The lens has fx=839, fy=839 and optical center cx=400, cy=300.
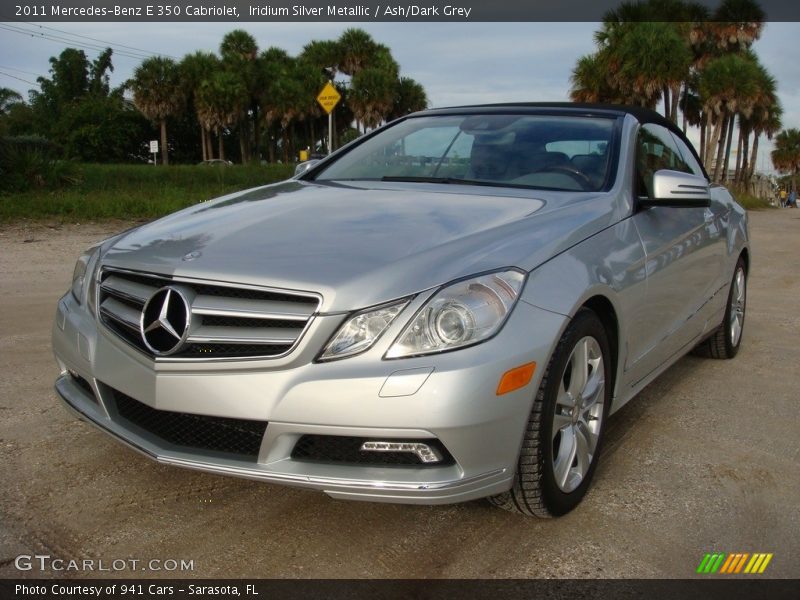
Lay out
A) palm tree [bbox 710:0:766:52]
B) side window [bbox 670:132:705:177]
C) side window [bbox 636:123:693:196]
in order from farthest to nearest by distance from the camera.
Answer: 1. palm tree [bbox 710:0:766:52]
2. side window [bbox 670:132:705:177]
3. side window [bbox 636:123:693:196]

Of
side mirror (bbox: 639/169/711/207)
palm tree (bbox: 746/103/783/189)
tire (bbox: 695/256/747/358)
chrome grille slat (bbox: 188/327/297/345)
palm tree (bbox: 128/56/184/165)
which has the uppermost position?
palm tree (bbox: 128/56/184/165)

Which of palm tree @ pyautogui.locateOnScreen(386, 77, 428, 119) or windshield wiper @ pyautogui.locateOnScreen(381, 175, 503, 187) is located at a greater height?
palm tree @ pyautogui.locateOnScreen(386, 77, 428, 119)

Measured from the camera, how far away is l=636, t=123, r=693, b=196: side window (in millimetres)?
3782

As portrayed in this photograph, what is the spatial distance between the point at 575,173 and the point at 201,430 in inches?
77.4

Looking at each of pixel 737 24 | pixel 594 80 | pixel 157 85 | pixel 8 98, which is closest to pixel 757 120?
pixel 737 24

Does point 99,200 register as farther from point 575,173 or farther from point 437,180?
point 575,173

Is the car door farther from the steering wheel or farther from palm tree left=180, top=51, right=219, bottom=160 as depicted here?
palm tree left=180, top=51, right=219, bottom=160

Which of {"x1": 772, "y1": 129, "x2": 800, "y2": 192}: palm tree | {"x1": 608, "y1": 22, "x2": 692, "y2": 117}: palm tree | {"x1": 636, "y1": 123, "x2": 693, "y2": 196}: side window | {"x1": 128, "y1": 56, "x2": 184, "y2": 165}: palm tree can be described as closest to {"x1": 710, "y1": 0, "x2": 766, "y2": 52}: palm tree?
{"x1": 608, "y1": 22, "x2": 692, "y2": 117}: palm tree

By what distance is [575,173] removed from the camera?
3623 mm

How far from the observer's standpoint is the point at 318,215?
123 inches

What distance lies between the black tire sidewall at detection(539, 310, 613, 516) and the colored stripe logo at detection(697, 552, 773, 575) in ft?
1.54

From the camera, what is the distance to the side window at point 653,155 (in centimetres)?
378

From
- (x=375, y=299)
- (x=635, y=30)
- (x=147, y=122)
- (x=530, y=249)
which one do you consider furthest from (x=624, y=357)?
(x=147, y=122)

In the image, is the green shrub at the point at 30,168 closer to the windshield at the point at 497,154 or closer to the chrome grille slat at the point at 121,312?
the windshield at the point at 497,154
